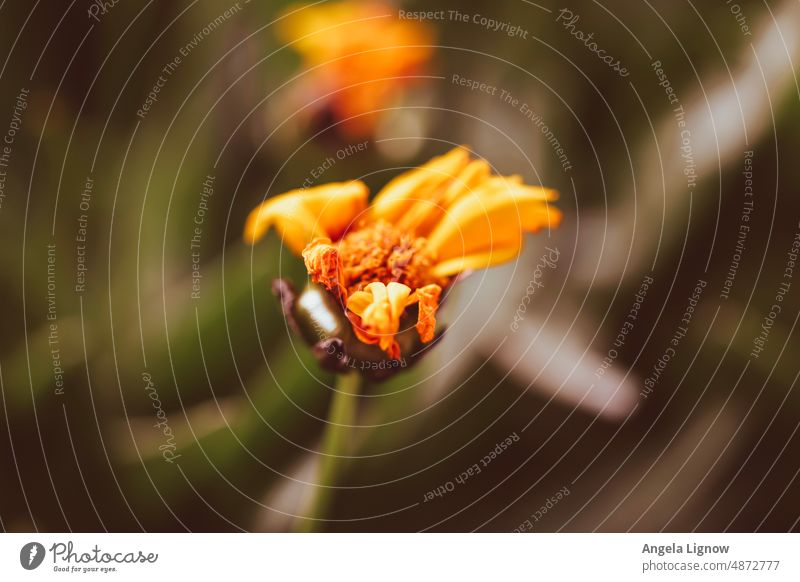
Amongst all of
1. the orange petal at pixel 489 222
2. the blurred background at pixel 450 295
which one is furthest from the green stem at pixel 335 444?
the orange petal at pixel 489 222

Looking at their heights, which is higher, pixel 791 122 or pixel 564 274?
pixel 791 122

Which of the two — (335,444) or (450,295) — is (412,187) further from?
(335,444)

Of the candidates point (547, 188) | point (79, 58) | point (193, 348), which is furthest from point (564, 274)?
point (79, 58)

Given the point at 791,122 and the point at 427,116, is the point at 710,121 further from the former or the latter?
the point at 427,116
